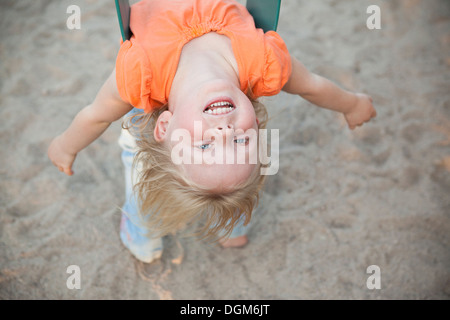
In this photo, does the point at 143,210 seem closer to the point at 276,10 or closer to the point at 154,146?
the point at 154,146

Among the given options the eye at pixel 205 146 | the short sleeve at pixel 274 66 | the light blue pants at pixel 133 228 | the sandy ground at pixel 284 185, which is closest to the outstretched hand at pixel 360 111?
the sandy ground at pixel 284 185

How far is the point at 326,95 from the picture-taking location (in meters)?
1.32

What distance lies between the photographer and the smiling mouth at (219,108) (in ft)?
3.18

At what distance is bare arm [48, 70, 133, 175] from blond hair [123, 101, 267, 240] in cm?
7

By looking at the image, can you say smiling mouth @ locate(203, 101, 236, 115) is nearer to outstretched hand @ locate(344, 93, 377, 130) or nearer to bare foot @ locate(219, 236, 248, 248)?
outstretched hand @ locate(344, 93, 377, 130)

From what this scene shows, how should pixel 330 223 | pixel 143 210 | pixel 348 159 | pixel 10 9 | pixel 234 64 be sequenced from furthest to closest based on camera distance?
pixel 10 9, pixel 348 159, pixel 330 223, pixel 143 210, pixel 234 64

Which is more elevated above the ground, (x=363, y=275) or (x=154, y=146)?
(x=154, y=146)

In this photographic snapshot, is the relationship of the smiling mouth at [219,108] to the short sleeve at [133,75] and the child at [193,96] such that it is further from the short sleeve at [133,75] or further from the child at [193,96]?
the short sleeve at [133,75]

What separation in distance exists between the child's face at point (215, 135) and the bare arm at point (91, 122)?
0.20m

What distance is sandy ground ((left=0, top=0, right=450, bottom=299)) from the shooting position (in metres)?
1.55

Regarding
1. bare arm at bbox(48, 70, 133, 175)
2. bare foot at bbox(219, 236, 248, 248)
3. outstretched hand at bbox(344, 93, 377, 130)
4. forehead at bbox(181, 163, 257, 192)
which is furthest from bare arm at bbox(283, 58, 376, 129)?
bare foot at bbox(219, 236, 248, 248)

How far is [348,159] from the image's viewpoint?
1.80 m
